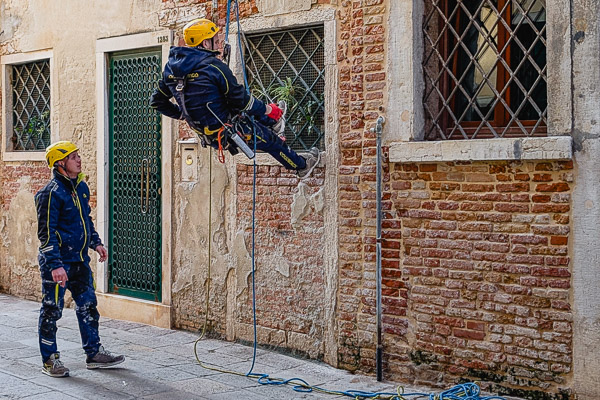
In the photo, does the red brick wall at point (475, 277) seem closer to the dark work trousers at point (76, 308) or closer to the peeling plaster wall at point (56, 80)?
the dark work trousers at point (76, 308)

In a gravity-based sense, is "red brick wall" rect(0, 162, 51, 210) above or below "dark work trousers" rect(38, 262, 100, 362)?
above

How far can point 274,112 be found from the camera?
6785 millimetres

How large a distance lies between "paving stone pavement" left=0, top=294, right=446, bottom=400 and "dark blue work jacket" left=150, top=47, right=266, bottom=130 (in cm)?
209

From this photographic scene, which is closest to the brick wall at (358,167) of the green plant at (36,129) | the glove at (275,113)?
the glove at (275,113)

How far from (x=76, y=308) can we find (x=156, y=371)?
0.89 meters

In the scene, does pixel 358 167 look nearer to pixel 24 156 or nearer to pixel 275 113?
pixel 275 113

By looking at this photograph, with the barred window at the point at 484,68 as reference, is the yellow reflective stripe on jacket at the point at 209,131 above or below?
below

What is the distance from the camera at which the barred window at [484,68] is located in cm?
608

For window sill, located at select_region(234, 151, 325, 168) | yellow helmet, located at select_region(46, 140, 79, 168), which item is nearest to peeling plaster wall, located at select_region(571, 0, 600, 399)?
window sill, located at select_region(234, 151, 325, 168)

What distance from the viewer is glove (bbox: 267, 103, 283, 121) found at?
6762 millimetres

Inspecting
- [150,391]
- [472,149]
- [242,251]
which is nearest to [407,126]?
[472,149]

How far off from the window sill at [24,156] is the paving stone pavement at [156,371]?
8.33 ft

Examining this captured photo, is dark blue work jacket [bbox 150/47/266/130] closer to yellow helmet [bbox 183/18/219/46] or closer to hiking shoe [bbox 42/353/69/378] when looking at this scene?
yellow helmet [bbox 183/18/219/46]

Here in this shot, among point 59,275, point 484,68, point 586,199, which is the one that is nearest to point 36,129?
point 59,275
